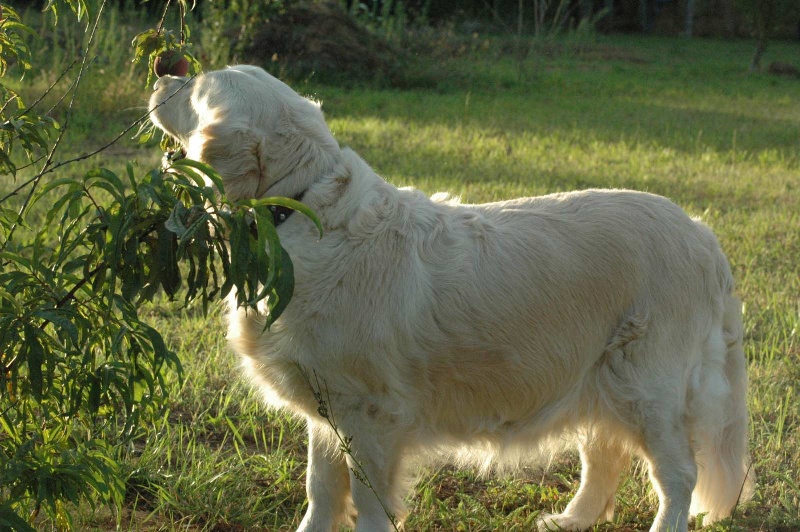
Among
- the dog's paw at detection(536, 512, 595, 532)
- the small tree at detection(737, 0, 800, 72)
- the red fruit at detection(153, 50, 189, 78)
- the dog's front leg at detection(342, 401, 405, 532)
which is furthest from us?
the small tree at detection(737, 0, 800, 72)

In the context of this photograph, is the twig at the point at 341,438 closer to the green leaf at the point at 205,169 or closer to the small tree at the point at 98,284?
the small tree at the point at 98,284

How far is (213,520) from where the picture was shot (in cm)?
303

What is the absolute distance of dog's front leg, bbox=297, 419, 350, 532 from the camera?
302 cm

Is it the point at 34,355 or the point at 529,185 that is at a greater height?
the point at 34,355

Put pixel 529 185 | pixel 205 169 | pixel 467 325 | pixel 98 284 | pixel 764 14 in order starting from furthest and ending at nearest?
1. pixel 764 14
2. pixel 529 185
3. pixel 467 325
4. pixel 98 284
5. pixel 205 169

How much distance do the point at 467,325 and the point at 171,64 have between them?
1.26 meters

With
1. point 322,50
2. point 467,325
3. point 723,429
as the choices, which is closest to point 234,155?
point 467,325

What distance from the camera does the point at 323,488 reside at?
9.94 ft

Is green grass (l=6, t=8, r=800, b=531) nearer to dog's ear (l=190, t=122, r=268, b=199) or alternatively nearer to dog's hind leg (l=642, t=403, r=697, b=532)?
dog's hind leg (l=642, t=403, r=697, b=532)

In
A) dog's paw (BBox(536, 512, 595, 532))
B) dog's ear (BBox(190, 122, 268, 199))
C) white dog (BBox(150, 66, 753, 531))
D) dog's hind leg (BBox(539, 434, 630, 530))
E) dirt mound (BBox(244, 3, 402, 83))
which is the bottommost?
dirt mound (BBox(244, 3, 402, 83))

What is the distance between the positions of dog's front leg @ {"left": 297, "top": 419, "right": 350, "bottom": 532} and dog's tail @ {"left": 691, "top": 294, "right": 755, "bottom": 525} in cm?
120

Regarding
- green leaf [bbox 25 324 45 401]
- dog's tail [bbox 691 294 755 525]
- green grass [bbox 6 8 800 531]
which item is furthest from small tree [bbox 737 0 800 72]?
green leaf [bbox 25 324 45 401]

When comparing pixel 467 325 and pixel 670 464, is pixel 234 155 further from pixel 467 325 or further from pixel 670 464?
pixel 670 464

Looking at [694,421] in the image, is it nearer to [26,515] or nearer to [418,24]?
[26,515]
